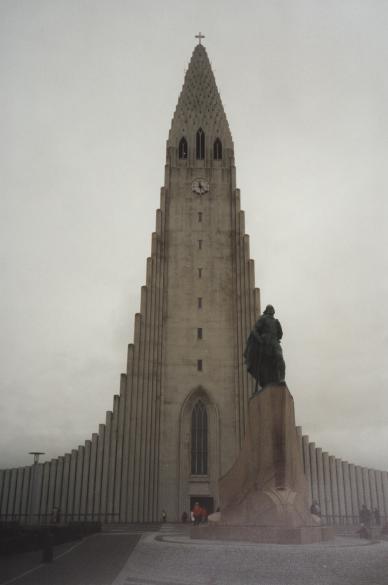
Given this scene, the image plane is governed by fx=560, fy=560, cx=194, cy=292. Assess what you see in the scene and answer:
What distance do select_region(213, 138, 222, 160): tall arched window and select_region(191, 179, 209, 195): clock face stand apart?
280 centimetres

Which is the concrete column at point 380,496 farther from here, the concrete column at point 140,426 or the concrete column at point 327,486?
the concrete column at point 140,426

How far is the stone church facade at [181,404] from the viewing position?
31656 mm

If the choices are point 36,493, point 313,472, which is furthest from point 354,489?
point 36,493

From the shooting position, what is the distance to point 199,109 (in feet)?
143

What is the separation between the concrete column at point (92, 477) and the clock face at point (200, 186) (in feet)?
59.6

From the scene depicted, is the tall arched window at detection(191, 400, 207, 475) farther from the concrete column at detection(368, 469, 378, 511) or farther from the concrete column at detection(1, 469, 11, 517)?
the concrete column at detection(1, 469, 11, 517)

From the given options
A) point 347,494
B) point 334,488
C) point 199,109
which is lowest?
point 347,494

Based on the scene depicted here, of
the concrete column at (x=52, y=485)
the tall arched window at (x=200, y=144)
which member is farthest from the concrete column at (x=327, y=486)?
the tall arched window at (x=200, y=144)

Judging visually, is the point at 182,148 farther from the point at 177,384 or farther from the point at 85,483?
the point at 85,483

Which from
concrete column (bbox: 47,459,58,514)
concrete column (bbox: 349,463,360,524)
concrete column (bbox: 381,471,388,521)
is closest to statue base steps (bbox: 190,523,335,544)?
concrete column (bbox: 47,459,58,514)

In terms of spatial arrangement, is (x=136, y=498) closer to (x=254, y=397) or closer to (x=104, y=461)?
(x=104, y=461)

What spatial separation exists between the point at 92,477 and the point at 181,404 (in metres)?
6.57

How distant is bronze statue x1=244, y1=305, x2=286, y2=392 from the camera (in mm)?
15742

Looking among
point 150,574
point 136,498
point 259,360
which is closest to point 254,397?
point 259,360
